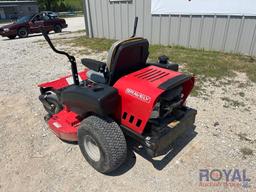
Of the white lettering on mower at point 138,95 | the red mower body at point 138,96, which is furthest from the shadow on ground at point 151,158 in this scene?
the white lettering on mower at point 138,95

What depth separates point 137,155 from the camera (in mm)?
2787

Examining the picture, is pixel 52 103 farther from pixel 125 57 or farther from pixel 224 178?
pixel 224 178

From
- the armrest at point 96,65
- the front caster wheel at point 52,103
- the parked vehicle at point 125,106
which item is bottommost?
the front caster wheel at point 52,103

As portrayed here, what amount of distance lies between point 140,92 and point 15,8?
43.8 metres

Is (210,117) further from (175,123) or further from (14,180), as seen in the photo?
(14,180)

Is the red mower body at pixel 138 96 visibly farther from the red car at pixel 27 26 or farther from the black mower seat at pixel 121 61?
the red car at pixel 27 26

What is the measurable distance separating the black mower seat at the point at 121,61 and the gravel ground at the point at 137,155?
106 cm

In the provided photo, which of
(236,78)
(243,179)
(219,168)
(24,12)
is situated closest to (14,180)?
(219,168)

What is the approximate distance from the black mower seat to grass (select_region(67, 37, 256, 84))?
120 inches

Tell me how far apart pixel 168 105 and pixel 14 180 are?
1.97 meters

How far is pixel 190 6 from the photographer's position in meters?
7.01

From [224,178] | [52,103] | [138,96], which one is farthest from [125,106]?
[52,103]

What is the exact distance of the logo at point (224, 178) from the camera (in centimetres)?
238

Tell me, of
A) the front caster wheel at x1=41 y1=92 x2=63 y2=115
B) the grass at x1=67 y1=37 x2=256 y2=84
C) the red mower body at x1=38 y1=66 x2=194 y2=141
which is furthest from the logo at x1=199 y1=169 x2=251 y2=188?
the grass at x1=67 y1=37 x2=256 y2=84
